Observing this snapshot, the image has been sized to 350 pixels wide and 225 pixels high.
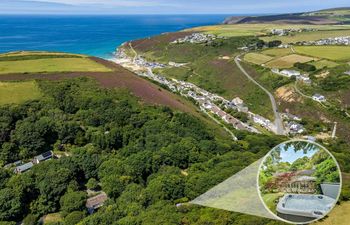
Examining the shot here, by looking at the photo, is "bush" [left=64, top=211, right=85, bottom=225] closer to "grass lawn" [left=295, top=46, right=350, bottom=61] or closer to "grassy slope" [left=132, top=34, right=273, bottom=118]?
"grassy slope" [left=132, top=34, right=273, bottom=118]

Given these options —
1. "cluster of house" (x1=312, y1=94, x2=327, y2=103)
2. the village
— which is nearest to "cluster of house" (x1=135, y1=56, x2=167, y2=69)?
the village

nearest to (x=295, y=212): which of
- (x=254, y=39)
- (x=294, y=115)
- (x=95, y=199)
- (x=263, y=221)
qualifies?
(x=263, y=221)

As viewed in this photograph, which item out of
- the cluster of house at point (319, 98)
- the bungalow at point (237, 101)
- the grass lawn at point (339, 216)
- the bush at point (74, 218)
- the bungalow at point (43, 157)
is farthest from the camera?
A: the bungalow at point (237, 101)

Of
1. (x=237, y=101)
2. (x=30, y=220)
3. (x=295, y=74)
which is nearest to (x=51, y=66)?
(x=237, y=101)

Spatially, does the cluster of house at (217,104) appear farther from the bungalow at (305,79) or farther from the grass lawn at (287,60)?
the grass lawn at (287,60)

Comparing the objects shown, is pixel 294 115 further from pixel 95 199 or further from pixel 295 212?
pixel 295 212

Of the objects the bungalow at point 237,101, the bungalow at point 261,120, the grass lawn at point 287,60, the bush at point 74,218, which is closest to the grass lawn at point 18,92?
the bush at point 74,218
